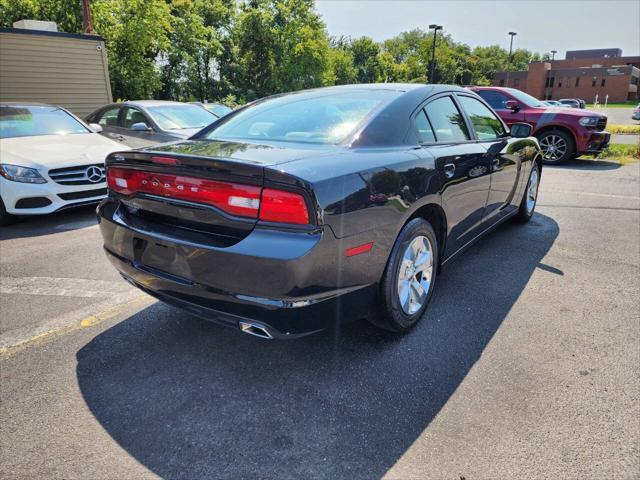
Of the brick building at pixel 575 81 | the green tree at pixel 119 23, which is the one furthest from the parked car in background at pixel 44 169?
the brick building at pixel 575 81

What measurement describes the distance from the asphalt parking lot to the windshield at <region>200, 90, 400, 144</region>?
49.5 inches

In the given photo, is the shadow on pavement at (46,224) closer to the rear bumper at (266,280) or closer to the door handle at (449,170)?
the rear bumper at (266,280)

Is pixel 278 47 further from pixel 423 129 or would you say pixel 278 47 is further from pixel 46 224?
pixel 423 129

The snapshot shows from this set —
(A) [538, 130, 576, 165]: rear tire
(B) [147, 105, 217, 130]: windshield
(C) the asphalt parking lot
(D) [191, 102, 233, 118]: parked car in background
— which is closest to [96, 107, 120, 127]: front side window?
(B) [147, 105, 217, 130]: windshield

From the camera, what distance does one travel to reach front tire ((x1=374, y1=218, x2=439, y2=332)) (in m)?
2.55

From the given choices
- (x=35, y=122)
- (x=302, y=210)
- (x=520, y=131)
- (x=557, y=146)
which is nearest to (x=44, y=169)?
(x=35, y=122)

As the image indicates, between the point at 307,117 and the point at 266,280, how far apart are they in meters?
1.37

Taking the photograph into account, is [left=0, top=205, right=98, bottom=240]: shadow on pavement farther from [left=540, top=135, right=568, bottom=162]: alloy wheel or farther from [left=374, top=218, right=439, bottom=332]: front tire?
[left=540, top=135, right=568, bottom=162]: alloy wheel

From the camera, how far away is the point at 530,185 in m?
5.11

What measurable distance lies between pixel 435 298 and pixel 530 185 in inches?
98.2

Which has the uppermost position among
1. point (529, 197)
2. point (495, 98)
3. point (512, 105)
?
point (495, 98)

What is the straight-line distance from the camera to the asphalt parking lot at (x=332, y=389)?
1904 millimetres

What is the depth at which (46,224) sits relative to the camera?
18.6 ft

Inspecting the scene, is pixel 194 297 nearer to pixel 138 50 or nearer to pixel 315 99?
pixel 315 99
